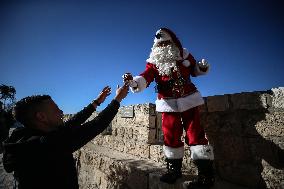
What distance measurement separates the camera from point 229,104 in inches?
110

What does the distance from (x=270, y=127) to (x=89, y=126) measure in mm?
1871

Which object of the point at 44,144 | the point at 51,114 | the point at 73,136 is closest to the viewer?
the point at 44,144

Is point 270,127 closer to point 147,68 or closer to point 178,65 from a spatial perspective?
point 178,65

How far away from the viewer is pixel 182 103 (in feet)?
8.80

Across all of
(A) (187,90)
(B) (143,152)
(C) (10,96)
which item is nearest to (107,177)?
(B) (143,152)

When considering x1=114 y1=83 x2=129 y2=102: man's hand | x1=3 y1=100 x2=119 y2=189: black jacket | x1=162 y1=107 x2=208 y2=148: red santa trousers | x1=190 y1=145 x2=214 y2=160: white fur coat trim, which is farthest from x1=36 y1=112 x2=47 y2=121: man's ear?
x1=190 y1=145 x2=214 y2=160: white fur coat trim

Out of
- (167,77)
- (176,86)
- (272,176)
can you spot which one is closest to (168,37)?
(167,77)

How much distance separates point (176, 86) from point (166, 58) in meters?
0.40

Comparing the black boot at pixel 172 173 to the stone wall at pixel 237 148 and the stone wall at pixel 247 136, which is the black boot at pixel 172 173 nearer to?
the stone wall at pixel 237 148

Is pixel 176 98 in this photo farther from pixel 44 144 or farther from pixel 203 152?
pixel 44 144

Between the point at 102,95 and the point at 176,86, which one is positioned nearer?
the point at 176,86

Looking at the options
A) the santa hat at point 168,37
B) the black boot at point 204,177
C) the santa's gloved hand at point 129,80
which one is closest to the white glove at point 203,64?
the santa hat at point 168,37

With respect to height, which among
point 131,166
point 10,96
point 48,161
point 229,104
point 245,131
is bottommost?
point 131,166

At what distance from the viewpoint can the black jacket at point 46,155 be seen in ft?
6.92
